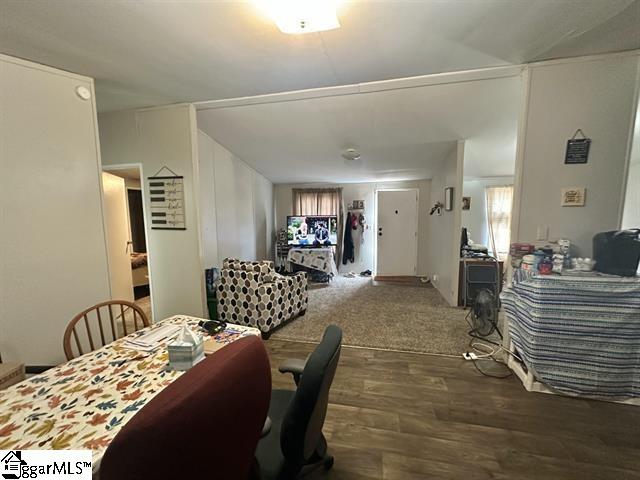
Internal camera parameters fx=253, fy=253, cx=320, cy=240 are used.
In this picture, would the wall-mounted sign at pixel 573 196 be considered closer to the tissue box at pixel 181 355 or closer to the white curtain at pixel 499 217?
the tissue box at pixel 181 355

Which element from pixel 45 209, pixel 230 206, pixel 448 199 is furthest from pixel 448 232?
pixel 45 209

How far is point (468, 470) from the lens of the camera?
1.37m

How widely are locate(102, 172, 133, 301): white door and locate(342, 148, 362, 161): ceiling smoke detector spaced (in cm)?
333

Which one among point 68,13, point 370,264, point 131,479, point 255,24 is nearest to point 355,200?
point 370,264

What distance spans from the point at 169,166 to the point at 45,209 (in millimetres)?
1232

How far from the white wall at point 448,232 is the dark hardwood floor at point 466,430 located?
72.0 inches

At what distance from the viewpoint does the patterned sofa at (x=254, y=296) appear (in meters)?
2.88

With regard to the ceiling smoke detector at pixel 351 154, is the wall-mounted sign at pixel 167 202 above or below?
below

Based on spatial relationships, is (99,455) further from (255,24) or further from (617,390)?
(617,390)

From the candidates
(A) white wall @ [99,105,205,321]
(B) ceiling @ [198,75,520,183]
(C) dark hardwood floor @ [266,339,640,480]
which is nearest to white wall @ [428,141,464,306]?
(B) ceiling @ [198,75,520,183]

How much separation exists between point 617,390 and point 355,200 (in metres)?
4.80

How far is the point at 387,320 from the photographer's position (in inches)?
129

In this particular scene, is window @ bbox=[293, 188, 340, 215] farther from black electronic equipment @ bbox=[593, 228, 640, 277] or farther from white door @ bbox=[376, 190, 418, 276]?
black electronic equipment @ bbox=[593, 228, 640, 277]

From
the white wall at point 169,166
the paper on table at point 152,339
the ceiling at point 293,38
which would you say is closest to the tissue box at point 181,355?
the paper on table at point 152,339
